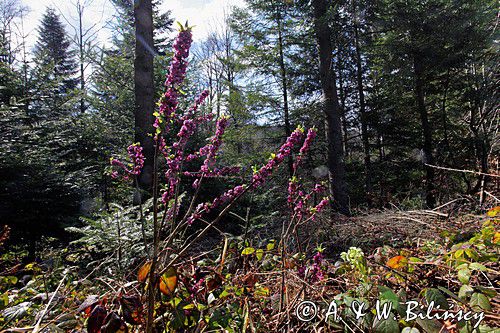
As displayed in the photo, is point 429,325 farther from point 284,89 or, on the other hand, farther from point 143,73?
point 284,89

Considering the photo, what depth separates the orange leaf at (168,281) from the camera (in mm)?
902

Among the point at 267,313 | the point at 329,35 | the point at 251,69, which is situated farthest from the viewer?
the point at 251,69

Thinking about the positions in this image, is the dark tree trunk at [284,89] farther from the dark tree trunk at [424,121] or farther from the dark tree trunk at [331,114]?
the dark tree trunk at [424,121]

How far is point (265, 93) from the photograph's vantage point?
10.1m

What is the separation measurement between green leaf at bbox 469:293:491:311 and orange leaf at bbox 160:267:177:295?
2.88 feet

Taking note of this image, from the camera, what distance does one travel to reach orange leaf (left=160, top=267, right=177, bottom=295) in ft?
2.96

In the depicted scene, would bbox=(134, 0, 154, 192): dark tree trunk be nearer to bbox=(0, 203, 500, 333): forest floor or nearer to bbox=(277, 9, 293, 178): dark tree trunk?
bbox=(0, 203, 500, 333): forest floor

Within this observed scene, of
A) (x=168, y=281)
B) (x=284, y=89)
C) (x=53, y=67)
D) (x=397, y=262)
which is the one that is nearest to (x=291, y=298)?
(x=397, y=262)

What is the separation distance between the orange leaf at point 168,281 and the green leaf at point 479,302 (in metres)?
0.88

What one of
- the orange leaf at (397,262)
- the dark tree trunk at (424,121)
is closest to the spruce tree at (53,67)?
the orange leaf at (397,262)

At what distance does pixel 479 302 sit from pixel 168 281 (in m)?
0.91

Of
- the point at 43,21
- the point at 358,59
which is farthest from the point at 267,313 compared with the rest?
the point at 43,21

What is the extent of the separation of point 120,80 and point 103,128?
4.45ft

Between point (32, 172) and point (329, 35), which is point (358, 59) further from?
point (32, 172)
